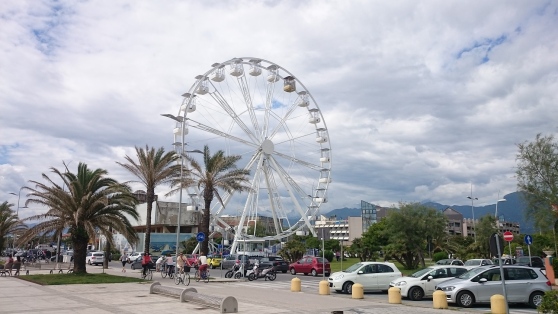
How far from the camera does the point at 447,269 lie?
20719 mm

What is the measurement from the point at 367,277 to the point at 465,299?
5.39 m

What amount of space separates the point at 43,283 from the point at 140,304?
38.3ft

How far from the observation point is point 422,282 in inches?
784

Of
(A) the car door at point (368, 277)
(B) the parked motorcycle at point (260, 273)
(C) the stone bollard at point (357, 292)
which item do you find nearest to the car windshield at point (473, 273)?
(C) the stone bollard at point (357, 292)

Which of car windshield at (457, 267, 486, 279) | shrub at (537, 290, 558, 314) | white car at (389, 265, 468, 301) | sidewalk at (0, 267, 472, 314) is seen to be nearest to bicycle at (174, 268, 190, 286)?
sidewalk at (0, 267, 472, 314)

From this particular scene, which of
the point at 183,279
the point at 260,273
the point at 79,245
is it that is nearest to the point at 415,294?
the point at 183,279

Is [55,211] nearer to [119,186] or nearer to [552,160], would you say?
[119,186]

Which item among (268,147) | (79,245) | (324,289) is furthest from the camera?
(268,147)

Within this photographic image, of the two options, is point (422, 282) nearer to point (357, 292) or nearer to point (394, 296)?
point (394, 296)

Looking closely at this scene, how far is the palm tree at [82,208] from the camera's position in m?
29.4

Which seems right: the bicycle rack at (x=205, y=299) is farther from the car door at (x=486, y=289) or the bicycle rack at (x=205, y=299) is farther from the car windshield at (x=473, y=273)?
the car windshield at (x=473, y=273)

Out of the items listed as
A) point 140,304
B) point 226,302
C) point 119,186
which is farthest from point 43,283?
point 226,302

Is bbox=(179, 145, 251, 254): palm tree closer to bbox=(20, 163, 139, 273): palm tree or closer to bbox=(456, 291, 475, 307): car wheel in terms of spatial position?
bbox=(20, 163, 139, 273): palm tree

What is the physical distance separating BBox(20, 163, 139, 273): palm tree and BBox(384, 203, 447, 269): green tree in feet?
69.5
